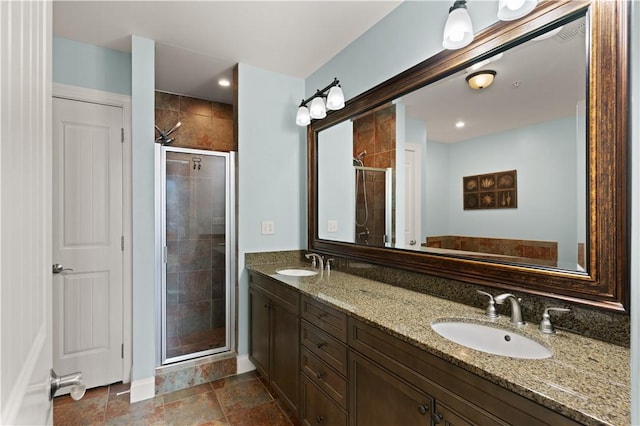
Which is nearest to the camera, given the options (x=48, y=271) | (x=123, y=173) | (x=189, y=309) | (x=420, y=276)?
(x=48, y=271)

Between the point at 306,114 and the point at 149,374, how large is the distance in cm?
232

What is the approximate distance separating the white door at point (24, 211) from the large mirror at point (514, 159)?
1524 mm

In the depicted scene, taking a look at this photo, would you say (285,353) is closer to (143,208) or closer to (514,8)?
(143,208)

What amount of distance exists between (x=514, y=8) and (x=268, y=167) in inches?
81.4

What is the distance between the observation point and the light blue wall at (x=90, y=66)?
91.0 inches

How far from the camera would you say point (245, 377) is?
258 centimetres

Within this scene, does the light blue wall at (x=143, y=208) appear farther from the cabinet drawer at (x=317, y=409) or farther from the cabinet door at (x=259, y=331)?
the cabinet drawer at (x=317, y=409)

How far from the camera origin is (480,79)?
5.04ft

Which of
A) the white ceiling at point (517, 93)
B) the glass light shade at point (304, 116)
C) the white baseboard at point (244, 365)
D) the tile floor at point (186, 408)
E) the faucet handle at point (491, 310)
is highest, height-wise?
the glass light shade at point (304, 116)

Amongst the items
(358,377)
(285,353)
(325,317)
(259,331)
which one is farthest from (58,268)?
(358,377)

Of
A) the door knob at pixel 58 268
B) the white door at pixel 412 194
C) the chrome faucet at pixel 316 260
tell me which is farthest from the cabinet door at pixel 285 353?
the door knob at pixel 58 268

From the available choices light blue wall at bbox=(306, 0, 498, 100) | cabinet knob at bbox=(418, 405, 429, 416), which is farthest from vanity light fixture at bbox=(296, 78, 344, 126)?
cabinet knob at bbox=(418, 405, 429, 416)

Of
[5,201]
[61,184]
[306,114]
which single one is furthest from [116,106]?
[5,201]

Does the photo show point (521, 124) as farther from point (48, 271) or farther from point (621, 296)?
point (48, 271)
